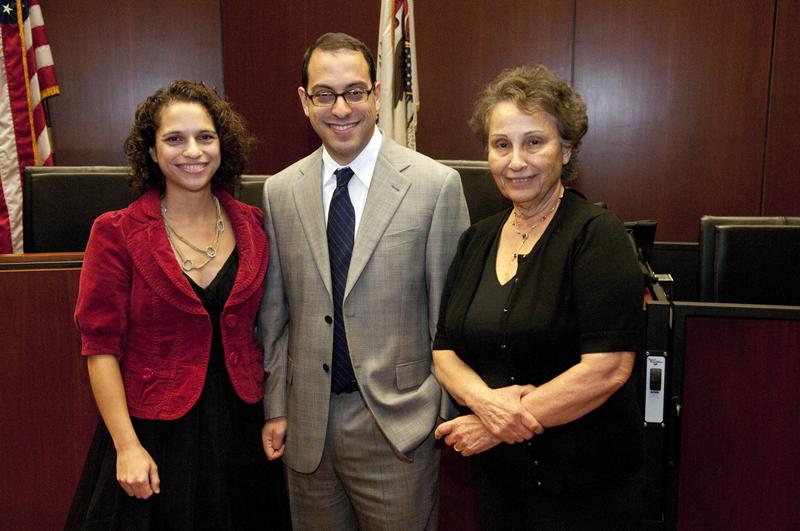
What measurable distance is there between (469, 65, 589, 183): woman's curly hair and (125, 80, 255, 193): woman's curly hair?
69cm

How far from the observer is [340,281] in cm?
167

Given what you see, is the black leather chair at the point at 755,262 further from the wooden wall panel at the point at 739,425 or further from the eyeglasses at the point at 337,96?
the eyeglasses at the point at 337,96

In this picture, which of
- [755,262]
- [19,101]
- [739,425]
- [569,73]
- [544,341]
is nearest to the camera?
[544,341]

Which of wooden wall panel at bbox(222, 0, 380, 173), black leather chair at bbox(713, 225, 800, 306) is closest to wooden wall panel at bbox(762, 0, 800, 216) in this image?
black leather chair at bbox(713, 225, 800, 306)

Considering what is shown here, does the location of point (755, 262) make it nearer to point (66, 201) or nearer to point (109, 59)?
point (66, 201)

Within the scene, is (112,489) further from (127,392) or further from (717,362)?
(717,362)

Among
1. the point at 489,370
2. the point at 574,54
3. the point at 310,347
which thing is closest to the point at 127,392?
the point at 310,347

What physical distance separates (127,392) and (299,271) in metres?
0.50

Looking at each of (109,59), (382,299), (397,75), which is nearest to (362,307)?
(382,299)

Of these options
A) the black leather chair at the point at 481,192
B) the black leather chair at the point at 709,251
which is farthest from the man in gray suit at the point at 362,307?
the black leather chair at the point at 709,251

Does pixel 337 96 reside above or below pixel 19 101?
below

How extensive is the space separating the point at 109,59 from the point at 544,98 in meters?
4.16

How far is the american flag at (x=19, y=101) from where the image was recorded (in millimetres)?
3887

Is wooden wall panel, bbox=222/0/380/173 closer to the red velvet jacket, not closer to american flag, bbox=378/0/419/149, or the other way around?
american flag, bbox=378/0/419/149
